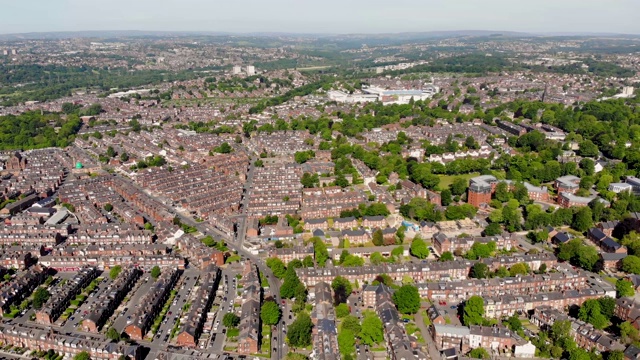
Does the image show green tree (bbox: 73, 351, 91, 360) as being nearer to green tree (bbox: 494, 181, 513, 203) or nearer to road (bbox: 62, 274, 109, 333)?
road (bbox: 62, 274, 109, 333)

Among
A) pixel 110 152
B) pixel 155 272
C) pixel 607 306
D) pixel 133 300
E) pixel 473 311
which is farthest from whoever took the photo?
pixel 110 152

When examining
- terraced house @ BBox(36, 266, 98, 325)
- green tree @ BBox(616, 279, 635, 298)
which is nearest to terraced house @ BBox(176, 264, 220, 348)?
terraced house @ BBox(36, 266, 98, 325)

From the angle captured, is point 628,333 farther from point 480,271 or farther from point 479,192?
point 479,192

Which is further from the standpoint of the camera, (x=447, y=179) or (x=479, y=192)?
(x=447, y=179)

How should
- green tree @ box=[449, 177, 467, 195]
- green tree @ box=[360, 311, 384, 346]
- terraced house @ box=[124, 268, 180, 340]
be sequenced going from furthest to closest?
green tree @ box=[449, 177, 467, 195] < terraced house @ box=[124, 268, 180, 340] < green tree @ box=[360, 311, 384, 346]

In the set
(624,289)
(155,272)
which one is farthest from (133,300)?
(624,289)

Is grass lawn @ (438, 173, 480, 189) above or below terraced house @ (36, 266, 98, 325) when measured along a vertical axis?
above

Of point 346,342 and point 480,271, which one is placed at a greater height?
point 480,271
